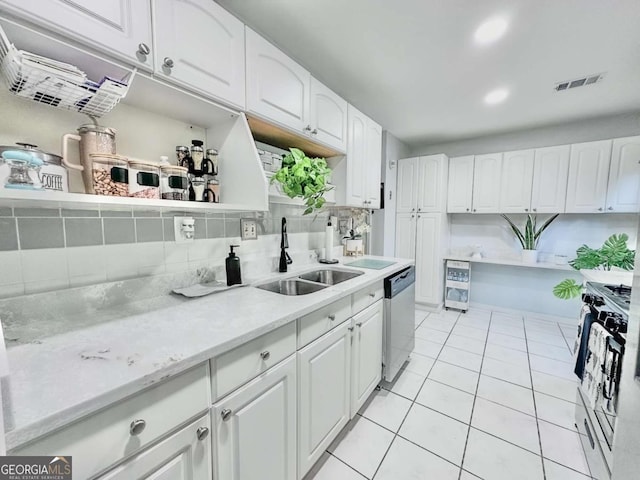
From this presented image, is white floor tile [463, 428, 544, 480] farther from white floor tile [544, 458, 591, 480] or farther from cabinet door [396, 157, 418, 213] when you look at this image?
cabinet door [396, 157, 418, 213]

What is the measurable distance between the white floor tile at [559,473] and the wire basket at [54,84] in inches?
A: 99.7

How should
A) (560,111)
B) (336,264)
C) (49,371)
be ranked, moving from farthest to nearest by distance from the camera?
(560,111)
(336,264)
(49,371)

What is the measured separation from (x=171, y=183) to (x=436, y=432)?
1996 mm

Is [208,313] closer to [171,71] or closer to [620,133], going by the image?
[171,71]

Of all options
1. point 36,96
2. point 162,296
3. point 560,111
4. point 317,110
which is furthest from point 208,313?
point 560,111

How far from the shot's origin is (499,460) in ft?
4.57

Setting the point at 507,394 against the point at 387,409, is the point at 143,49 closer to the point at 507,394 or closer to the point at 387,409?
the point at 387,409

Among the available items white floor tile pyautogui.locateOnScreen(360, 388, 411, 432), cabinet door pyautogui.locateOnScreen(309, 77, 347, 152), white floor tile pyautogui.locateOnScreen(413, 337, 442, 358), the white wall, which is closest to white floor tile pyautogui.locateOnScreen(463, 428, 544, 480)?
white floor tile pyautogui.locateOnScreen(360, 388, 411, 432)

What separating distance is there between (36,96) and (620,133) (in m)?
4.63

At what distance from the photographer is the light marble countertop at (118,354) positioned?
1.64ft

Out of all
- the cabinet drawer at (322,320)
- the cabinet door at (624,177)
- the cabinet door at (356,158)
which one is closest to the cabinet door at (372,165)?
the cabinet door at (356,158)

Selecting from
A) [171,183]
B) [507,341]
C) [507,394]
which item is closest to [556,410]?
[507,394]

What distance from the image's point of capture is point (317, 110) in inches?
66.3

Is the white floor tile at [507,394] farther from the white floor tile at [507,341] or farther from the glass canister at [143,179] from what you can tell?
the glass canister at [143,179]
